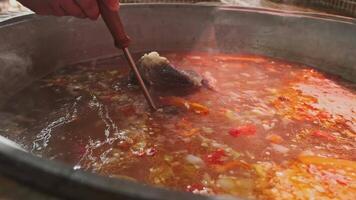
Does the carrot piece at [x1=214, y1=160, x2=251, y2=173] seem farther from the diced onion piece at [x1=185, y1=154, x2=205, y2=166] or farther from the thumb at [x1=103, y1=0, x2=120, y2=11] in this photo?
the thumb at [x1=103, y1=0, x2=120, y2=11]

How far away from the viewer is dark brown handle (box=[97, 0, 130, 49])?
97.9 inches

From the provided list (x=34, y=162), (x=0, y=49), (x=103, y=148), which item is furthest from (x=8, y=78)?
(x=34, y=162)

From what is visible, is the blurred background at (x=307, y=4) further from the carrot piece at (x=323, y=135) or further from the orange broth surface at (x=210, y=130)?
the carrot piece at (x=323, y=135)

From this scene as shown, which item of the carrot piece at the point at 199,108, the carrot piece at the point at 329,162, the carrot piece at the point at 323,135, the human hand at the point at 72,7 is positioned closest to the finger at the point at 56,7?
the human hand at the point at 72,7

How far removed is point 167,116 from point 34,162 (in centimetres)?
190

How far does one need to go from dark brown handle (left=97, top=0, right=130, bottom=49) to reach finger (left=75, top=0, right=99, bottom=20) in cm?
4

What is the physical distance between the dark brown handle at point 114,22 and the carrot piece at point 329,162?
1436 millimetres

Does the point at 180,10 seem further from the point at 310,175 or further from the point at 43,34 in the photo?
the point at 310,175

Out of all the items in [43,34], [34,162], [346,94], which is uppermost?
[34,162]

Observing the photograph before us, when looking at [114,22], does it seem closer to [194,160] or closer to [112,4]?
[112,4]

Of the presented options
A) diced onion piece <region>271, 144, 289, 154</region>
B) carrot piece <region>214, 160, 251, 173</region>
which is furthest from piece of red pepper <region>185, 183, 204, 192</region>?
diced onion piece <region>271, 144, 289, 154</region>

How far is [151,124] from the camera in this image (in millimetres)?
2973

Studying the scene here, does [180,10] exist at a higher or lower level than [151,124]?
higher

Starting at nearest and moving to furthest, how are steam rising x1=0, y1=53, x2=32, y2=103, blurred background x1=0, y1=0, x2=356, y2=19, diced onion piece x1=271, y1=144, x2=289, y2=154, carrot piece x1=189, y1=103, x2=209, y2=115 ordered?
diced onion piece x1=271, y1=144, x2=289, y2=154 → carrot piece x1=189, y1=103, x2=209, y2=115 → steam rising x1=0, y1=53, x2=32, y2=103 → blurred background x1=0, y1=0, x2=356, y2=19
